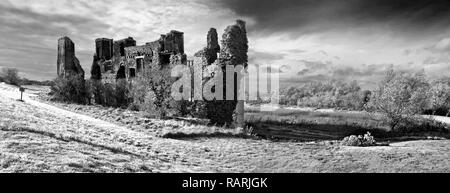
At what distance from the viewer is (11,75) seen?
68500 mm

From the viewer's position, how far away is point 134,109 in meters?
33.6

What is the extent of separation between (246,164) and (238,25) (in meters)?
15.9

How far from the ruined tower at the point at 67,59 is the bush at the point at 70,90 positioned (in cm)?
746

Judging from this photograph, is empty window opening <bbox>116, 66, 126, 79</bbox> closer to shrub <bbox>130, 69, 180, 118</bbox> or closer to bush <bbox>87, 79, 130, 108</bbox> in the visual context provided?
bush <bbox>87, 79, 130, 108</bbox>

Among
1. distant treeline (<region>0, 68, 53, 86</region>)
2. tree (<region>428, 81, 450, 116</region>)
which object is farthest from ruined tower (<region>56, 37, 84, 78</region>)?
tree (<region>428, 81, 450, 116</region>)

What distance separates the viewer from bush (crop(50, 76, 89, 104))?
39.2 meters

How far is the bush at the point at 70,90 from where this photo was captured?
3925cm

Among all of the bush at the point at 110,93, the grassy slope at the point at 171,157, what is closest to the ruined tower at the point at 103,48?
the bush at the point at 110,93

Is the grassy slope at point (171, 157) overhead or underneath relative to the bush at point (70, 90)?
underneath

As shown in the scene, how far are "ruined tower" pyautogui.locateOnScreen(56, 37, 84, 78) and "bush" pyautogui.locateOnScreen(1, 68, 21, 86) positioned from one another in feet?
80.7

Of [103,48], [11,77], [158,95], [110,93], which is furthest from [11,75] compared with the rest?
[158,95]

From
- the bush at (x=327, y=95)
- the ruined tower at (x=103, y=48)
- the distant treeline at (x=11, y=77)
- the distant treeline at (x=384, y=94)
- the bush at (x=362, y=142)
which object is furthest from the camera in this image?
the distant treeline at (x=11, y=77)

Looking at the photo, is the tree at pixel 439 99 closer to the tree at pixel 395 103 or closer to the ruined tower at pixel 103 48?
the tree at pixel 395 103
